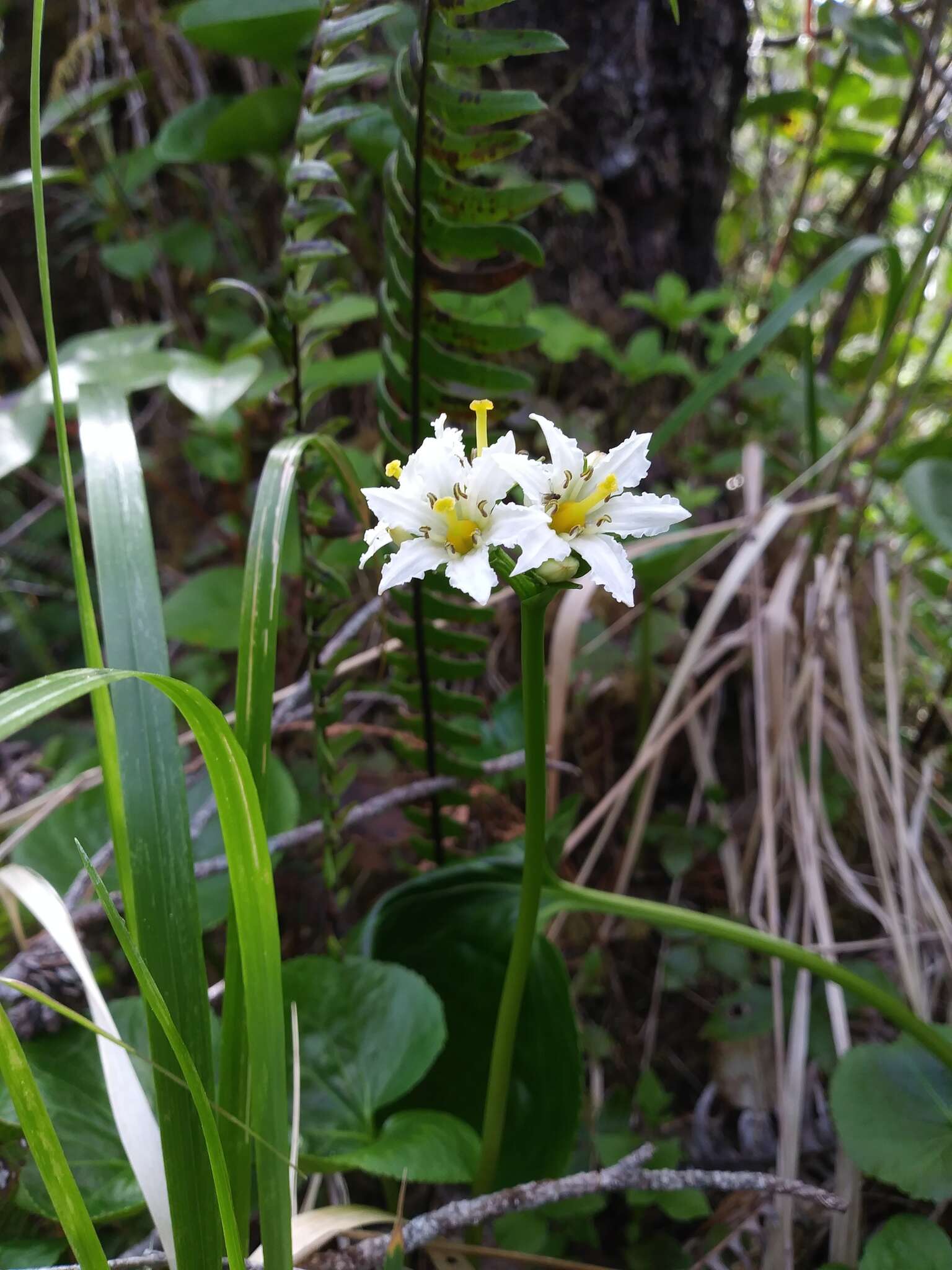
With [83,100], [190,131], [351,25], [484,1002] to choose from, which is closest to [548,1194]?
[484,1002]

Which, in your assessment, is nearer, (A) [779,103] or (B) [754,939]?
(B) [754,939]

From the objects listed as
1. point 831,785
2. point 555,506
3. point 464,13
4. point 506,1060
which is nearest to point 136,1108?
point 506,1060

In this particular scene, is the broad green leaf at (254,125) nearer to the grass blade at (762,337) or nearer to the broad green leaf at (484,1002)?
the grass blade at (762,337)

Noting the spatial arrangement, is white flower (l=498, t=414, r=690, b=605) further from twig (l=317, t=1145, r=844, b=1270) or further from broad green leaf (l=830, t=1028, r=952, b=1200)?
broad green leaf (l=830, t=1028, r=952, b=1200)

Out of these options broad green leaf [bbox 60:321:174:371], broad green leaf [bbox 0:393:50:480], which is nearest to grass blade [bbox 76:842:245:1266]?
broad green leaf [bbox 0:393:50:480]

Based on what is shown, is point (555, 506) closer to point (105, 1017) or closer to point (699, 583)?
point (105, 1017)

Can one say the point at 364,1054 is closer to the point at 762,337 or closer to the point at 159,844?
the point at 159,844

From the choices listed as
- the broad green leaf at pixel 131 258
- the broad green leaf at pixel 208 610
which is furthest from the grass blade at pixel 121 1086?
the broad green leaf at pixel 131 258
